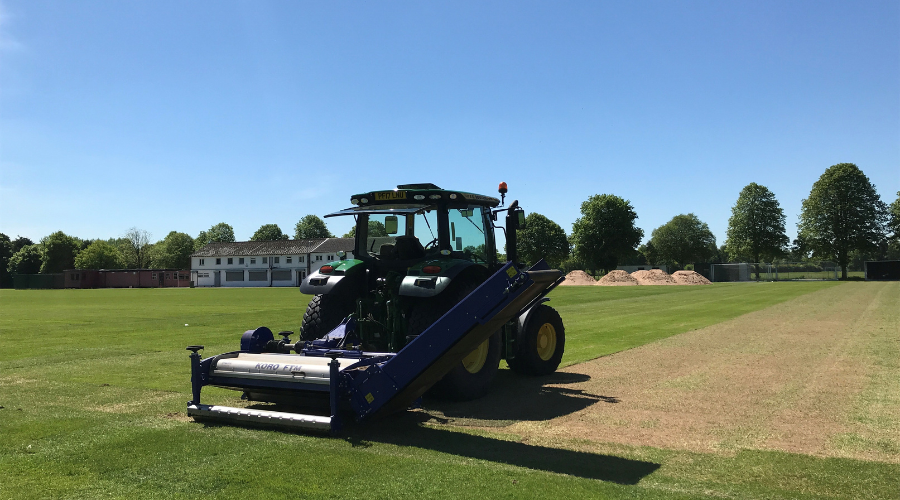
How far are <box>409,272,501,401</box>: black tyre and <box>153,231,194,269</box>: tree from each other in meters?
123

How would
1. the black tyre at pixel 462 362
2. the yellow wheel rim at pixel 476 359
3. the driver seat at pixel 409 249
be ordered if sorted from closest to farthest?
the black tyre at pixel 462 362
the yellow wheel rim at pixel 476 359
the driver seat at pixel 409 249

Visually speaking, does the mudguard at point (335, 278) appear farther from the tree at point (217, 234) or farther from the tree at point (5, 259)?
the tree at point (217, 234)

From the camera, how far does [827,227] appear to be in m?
71.4

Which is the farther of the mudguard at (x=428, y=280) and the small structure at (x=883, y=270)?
the small structure at (x=883, y=270)

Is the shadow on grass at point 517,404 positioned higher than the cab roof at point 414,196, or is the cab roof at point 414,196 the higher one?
the cab roof at point 414,196

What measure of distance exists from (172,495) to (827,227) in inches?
3169

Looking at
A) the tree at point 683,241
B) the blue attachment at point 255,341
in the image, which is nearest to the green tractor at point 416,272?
the blue attachment at point 255,341

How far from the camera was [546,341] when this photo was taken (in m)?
10.5

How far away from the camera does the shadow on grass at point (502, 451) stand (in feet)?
16.8

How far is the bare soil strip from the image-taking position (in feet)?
20.5

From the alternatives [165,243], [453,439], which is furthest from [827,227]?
[165,243]

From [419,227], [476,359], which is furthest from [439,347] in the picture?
[419,227]

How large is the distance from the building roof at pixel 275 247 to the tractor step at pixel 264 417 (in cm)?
8323

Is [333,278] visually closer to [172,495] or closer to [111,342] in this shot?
[172,495]
